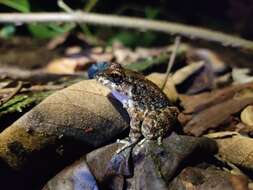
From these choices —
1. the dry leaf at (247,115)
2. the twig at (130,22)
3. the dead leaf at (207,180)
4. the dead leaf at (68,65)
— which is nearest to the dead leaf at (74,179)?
the dead leaf at (207,180)

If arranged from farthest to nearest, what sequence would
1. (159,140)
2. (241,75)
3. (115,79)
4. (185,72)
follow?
(241,75) → (185,72) → (115,79) → (159,140)

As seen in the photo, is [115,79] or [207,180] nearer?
[207,180]

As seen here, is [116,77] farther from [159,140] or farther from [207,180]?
[207,180]

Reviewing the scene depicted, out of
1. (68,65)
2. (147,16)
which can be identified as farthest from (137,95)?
(147,16)

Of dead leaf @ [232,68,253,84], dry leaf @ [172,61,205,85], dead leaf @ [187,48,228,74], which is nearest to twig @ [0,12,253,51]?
dead leaf @ [187,48,228,74]

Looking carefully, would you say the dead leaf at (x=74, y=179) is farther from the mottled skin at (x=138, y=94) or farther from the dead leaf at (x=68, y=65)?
the dead leaf at (x=68, y=65)

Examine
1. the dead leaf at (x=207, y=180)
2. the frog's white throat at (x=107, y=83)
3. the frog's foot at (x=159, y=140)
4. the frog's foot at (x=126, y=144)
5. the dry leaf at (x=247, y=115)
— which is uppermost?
the frog's white throat at (x=107, y=83)
